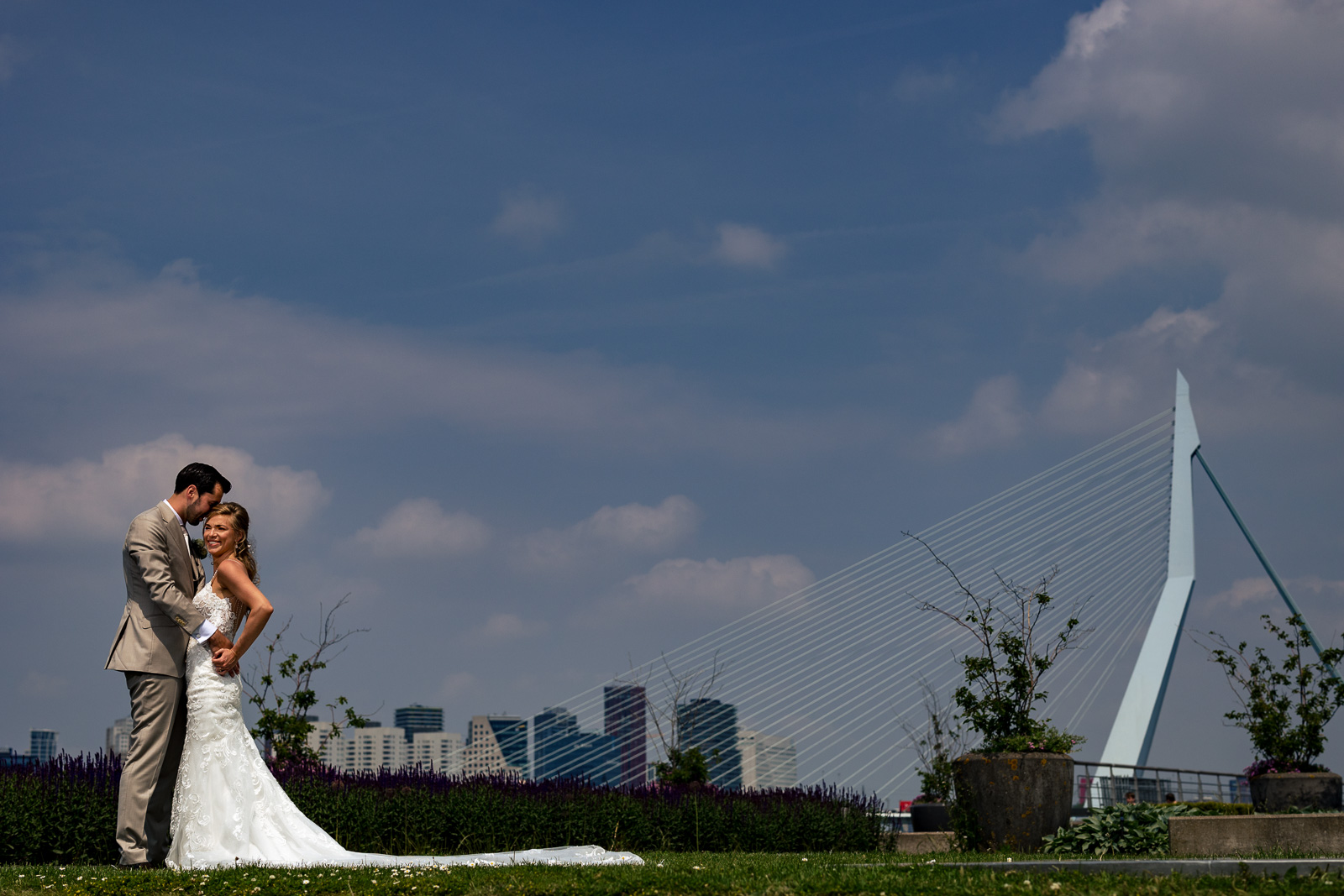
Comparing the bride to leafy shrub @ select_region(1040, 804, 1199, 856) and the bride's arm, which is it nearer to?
the bride's arm

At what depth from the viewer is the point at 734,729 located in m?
17.6

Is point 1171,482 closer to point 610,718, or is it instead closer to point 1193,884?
point 610,718

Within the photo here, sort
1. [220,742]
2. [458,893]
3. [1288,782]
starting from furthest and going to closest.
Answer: [1288,782] < [220,742] < [458,893]

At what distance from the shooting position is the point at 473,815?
8.22 meters

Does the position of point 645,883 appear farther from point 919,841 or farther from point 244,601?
point 919,841

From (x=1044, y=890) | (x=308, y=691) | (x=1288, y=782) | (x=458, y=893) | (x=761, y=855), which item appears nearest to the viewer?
(x=1044, y=890)

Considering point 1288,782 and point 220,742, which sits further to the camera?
point 1288,782

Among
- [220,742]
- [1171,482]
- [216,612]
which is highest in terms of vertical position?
[1171,482]

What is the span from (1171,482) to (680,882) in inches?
1008

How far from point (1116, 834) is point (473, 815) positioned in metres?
4.68

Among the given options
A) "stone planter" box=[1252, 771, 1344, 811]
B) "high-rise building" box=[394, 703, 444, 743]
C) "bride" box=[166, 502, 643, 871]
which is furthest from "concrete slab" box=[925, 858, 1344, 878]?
"high-rise building" box=[394, 703, 444, 743]

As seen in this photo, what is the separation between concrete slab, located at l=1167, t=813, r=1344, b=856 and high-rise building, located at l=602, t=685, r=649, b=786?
6769 mm

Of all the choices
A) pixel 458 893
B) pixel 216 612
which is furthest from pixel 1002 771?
pixel 216 612

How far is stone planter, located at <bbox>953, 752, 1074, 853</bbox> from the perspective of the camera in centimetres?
791
